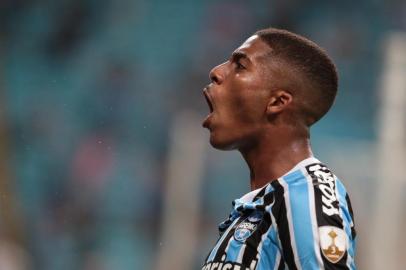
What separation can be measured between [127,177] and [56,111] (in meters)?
0.86

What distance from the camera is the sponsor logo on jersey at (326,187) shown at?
8.24 feet

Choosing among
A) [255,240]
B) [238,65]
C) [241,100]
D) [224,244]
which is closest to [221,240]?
[224,244]

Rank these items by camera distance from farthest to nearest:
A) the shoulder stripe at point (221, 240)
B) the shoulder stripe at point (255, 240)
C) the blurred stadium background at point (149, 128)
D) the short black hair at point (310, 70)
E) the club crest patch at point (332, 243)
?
the blurred stadium background at point (149, 128) < the short black hair at point (310, 70) < the shoulder stripe at point (221, 240) < the shoulder stripe at point (255, 240) < the club crest patch at point (332, 243)

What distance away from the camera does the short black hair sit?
2.85 m

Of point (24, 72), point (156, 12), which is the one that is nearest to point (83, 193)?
point (24, 72)

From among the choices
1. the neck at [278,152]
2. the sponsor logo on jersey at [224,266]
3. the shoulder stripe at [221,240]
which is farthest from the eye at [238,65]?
the sponsor logo on jersey at [224,266]

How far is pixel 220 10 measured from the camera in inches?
321

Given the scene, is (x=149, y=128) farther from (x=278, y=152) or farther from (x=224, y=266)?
(x=224, y=266)

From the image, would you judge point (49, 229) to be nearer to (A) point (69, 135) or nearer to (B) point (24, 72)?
(A) point (69, 135)

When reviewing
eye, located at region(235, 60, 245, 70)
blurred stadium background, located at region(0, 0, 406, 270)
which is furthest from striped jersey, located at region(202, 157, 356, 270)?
blurred stadium background, located at region(0, 0, 406, 270)

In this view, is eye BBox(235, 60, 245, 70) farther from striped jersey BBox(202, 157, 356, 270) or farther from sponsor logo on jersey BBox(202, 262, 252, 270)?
sponsor logo on jersey BBox(202, 262, 252, 270)

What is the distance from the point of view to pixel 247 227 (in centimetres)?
269

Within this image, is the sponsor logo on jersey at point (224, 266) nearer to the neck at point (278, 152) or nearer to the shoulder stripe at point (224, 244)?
the shoulder stripe at point (224, 244)

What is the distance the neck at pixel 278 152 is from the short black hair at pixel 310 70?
71mm
